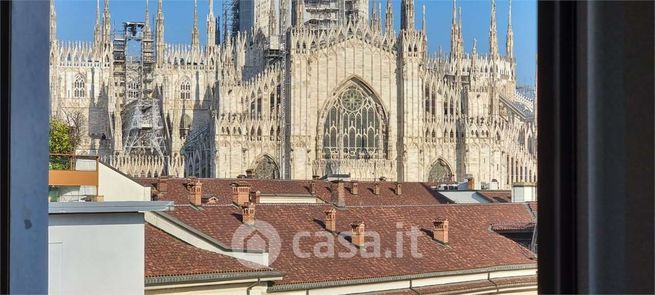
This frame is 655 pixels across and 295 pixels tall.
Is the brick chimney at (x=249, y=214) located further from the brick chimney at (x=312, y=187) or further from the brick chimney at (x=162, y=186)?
the brick chimney at (x=312, y=187)

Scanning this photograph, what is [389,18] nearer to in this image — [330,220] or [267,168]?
[267,168]

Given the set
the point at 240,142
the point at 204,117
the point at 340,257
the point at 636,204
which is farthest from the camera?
the point at 204,117

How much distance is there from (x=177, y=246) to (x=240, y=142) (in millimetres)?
27259

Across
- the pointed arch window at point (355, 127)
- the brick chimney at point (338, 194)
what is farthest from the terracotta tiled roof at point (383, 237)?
the pointed arch window at point (355, 127)

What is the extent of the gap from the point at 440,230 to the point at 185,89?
129 feet

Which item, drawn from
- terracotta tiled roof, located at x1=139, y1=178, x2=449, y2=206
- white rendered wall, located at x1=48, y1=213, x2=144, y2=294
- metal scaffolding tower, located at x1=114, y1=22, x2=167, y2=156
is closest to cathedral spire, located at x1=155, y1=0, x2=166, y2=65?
metal scaffolding tower, located at x1=114, y1=22, x2=167, y2=156

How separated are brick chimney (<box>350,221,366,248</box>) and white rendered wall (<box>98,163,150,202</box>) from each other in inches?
123

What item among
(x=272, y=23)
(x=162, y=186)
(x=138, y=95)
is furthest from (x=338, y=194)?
(x=138, y=95)

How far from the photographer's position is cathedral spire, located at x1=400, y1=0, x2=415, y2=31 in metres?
41.6

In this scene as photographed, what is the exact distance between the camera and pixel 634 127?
1221 millimetres

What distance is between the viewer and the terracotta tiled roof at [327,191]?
73.0 ft

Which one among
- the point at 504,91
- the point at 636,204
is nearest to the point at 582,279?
the point at 636,204

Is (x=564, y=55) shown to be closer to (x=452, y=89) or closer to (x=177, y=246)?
(x=177, y=246)

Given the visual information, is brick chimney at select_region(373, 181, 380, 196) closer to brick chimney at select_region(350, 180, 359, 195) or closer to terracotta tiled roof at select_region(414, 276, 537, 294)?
brick chimney at select_region(350, 180, 359, 195)
